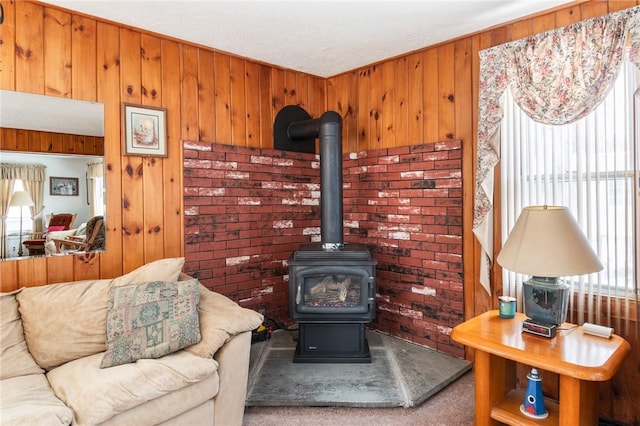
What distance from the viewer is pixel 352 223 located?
3689mm

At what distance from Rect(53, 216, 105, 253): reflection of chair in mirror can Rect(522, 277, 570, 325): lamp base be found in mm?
2614

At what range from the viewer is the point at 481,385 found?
204 centimetres

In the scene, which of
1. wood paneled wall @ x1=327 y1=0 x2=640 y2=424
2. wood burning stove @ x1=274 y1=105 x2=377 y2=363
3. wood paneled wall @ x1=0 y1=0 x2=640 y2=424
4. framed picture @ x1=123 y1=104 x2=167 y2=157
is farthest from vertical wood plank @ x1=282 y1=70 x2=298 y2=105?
wood burning stove @ x1=274 y1=105 x2=377 y2=363

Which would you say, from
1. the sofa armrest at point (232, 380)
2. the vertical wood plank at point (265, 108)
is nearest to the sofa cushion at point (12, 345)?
the sofa armrest at point (232, 380)

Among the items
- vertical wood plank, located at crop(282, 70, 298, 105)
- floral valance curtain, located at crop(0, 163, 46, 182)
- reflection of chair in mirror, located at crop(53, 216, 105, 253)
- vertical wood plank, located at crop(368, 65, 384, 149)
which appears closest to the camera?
floral valance curtain, located at crop(0, 163, 46, 182)

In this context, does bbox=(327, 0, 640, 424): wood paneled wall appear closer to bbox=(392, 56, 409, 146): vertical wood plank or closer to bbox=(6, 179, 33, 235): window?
bbox=(392, 56, 409, 146): vertical wood plank

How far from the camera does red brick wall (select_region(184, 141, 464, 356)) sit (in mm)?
2984

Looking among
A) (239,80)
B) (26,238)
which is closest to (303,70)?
(239,80)

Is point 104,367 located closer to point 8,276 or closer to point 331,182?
point 8,276

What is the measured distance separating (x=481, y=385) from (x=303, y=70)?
113 inches

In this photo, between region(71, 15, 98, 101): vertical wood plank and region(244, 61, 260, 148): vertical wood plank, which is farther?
region(244, 61, 260, 148): vertical wood plank

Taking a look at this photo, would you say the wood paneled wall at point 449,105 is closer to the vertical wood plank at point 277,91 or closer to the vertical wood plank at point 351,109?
the vertical wood plank at point 351,109

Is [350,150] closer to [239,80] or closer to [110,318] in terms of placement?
[239,80]

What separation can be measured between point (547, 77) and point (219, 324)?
7.90ft
